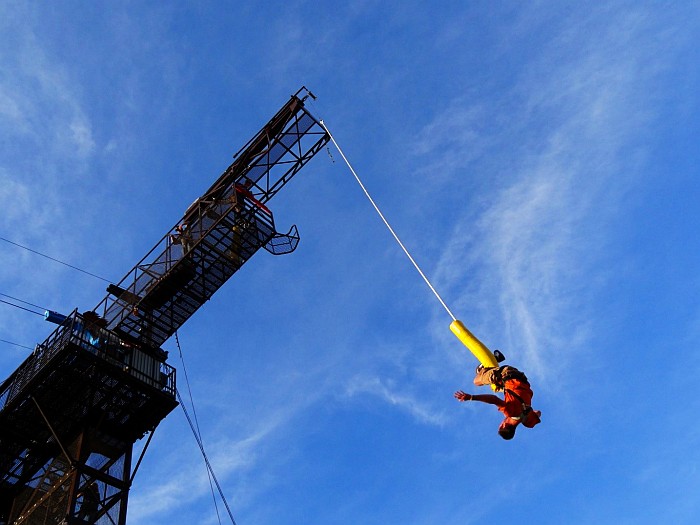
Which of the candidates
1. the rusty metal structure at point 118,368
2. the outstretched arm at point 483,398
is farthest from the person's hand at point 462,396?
the rusty metal structure at point 118,368

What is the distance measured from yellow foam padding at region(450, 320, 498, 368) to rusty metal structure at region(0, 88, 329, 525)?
15.7m

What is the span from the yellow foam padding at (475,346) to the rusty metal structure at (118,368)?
15.7 metres

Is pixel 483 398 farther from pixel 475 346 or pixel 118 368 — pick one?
pixel 118 368

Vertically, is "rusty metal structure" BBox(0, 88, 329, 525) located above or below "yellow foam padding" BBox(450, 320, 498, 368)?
above

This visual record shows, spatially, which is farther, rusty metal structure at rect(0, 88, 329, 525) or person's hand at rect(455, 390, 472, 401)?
rusty metal structure at rect(0, 88, 329, 525)

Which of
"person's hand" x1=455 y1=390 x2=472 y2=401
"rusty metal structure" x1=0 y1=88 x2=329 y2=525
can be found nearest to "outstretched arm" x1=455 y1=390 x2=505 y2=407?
"person's hand" x1=455 y1=390 x2=472 y2=401

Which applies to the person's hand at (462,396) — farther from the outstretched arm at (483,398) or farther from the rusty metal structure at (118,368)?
the rusty metal structure at (118,368)

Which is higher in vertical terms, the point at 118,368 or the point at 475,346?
the point at 118,368

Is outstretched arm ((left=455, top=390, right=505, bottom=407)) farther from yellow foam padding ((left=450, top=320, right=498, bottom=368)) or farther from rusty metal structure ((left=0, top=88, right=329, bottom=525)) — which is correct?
rusty metal structure ((left=0, top=88, right=329, bottom=525))

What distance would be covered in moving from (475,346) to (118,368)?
53.9 ft

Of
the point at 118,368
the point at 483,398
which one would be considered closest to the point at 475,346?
the point at 483,398

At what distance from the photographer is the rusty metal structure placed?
24.6 m

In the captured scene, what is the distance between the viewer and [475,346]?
12.2m

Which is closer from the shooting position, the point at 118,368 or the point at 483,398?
the point at 483,398
